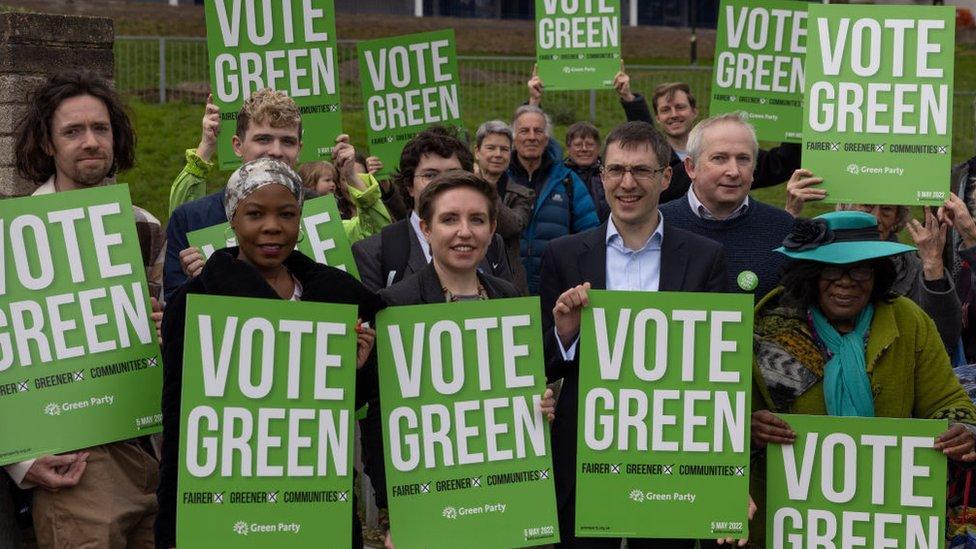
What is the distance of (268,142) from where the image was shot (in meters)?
5.88

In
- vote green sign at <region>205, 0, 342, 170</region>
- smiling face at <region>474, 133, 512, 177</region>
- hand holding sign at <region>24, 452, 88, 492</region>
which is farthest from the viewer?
smiling face at <region>474, 133, 512, 177</region>

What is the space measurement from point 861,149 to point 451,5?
37763mm

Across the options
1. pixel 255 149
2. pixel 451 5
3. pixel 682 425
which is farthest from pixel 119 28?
pixel 682 425

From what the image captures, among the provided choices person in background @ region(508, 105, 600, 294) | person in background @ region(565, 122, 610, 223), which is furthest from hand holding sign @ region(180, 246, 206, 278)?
person in background @ region(565, 122, 610, 223)

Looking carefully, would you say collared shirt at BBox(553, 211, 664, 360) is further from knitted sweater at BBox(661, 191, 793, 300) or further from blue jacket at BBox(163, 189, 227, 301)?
blue jacket at BBox(163, 189, 227, 301)

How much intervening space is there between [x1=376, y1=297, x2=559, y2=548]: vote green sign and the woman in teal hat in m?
0.86

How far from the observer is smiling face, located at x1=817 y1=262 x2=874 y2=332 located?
16.4ft

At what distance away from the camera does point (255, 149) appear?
587 centimetres

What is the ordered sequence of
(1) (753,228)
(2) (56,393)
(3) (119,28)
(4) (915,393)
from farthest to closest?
(3) (119,28) → (1) (753,228) → (4) (915,393) → (2) (56,393)

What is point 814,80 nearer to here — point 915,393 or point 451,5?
point 915,393

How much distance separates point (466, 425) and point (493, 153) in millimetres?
3697

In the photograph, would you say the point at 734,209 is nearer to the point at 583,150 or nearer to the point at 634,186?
the point at 634,186

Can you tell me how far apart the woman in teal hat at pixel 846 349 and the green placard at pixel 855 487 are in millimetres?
105

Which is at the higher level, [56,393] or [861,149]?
[861,149]
